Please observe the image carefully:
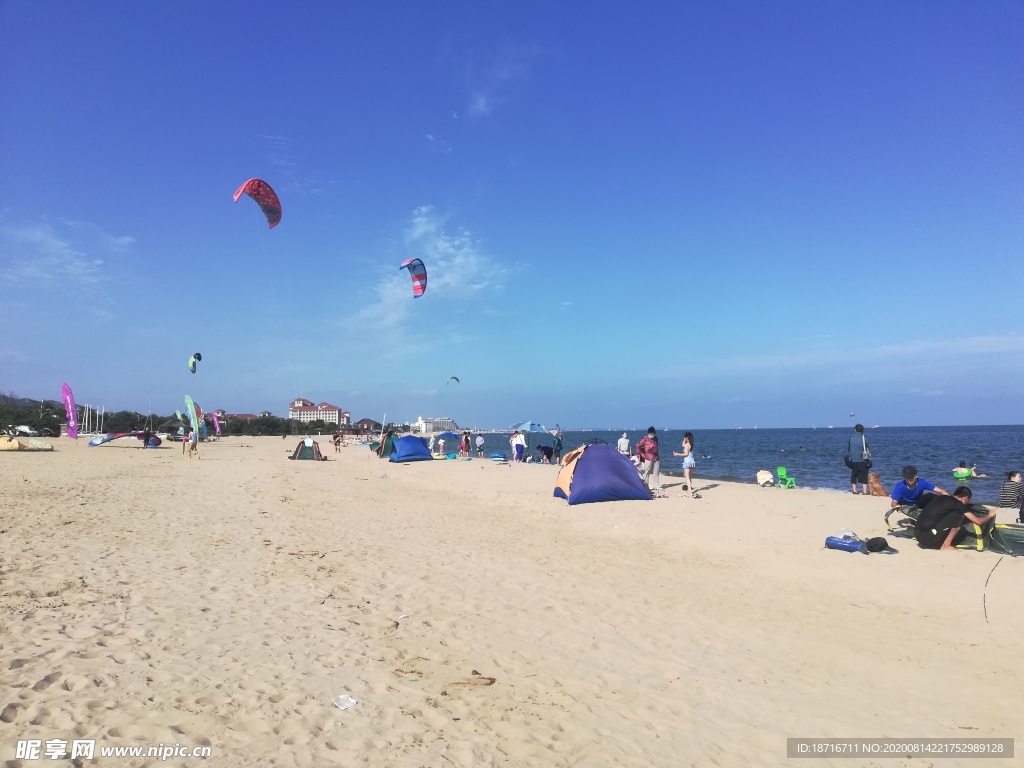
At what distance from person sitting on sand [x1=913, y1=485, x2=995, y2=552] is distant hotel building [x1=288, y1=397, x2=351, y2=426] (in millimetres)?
118785

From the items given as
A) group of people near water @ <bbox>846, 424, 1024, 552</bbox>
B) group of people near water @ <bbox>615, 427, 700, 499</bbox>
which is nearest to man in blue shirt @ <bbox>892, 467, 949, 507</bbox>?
group of people near water @ <bbox>846, 424, 1024, 552</bbox>

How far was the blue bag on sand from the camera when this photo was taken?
26.1 ft

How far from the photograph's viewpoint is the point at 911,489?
870cm

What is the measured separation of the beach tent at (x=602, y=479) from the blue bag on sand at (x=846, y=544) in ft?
16.7

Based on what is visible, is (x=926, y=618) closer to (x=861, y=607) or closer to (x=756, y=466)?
(x=861, y=607)

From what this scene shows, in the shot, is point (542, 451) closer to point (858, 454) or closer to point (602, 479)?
point (602, 479)

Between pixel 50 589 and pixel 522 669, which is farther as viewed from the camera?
pixel 50 589

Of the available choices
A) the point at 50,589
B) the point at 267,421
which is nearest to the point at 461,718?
the point at 50,589

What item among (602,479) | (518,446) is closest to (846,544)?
(602,479)

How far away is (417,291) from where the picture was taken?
22.0 meters

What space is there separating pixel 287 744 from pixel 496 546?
594cm

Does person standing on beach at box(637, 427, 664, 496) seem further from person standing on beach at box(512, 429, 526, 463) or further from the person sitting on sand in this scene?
person standing on beach at box(512, 429, 526, 463)

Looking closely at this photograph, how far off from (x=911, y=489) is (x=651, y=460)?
5.89m

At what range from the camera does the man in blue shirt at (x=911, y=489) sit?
8539 millimetres
